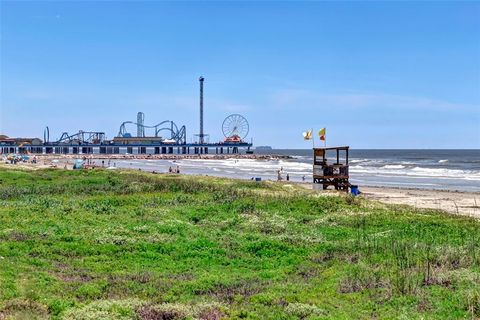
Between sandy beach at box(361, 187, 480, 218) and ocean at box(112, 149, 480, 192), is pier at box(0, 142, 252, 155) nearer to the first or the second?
ocean at box(112, 149, 480, 192)

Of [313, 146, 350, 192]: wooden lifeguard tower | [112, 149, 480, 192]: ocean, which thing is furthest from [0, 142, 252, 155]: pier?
[313, 146, 350, 192]: wooden lifeguard tower

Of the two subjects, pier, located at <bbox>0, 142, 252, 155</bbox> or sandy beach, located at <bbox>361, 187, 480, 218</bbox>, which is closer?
sandy beach, located at <bbox>361, 187, 480, 218</bbox>

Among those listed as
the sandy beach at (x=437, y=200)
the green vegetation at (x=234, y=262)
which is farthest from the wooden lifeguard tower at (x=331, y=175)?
the green vegetation at (x=234, y=262)

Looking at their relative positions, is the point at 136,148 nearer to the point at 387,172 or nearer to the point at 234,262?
the point at 387,172

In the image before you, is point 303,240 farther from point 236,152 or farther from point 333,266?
point 236,152

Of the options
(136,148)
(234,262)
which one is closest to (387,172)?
(234,262)

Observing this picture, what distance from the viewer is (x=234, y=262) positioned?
14.8 m

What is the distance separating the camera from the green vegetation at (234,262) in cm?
1065

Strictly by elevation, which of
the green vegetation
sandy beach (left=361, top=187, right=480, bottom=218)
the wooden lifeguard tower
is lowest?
sandy beach (left=361, top=187, right=480, bottom=218)

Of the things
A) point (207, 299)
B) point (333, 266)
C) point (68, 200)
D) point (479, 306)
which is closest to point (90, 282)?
point (207, 299)

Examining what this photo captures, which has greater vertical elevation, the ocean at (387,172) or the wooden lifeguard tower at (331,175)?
the wooden lifeguard tower at (331,175)

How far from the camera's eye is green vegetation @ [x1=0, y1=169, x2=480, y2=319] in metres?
10.6

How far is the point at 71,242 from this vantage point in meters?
16.6

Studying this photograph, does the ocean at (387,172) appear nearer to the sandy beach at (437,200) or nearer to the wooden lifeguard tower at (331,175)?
the sandy beach at (437,200)
